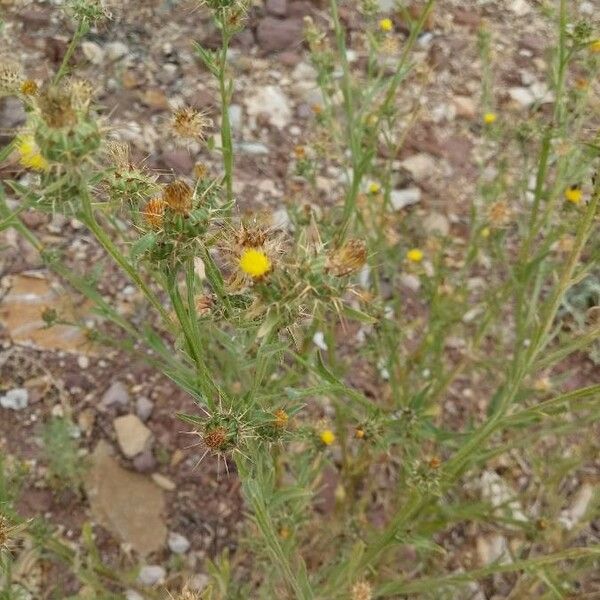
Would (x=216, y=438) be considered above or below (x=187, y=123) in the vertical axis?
below

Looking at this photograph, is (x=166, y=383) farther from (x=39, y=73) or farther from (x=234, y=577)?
(x=39, y=73)

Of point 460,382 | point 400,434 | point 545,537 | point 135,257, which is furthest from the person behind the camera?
point 460,382

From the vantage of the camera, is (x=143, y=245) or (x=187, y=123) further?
(x=187, y=123)

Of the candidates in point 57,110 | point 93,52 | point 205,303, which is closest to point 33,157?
point 57,110

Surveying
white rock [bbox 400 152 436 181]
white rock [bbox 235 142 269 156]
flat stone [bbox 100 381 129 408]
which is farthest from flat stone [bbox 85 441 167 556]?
white rock [bbox 400 152 436 181]

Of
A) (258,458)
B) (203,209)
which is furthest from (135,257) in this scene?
(258,458)

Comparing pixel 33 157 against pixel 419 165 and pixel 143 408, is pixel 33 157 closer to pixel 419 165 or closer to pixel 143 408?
pixel 143 408

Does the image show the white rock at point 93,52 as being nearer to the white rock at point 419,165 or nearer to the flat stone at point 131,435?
the white rock at point 419,165
